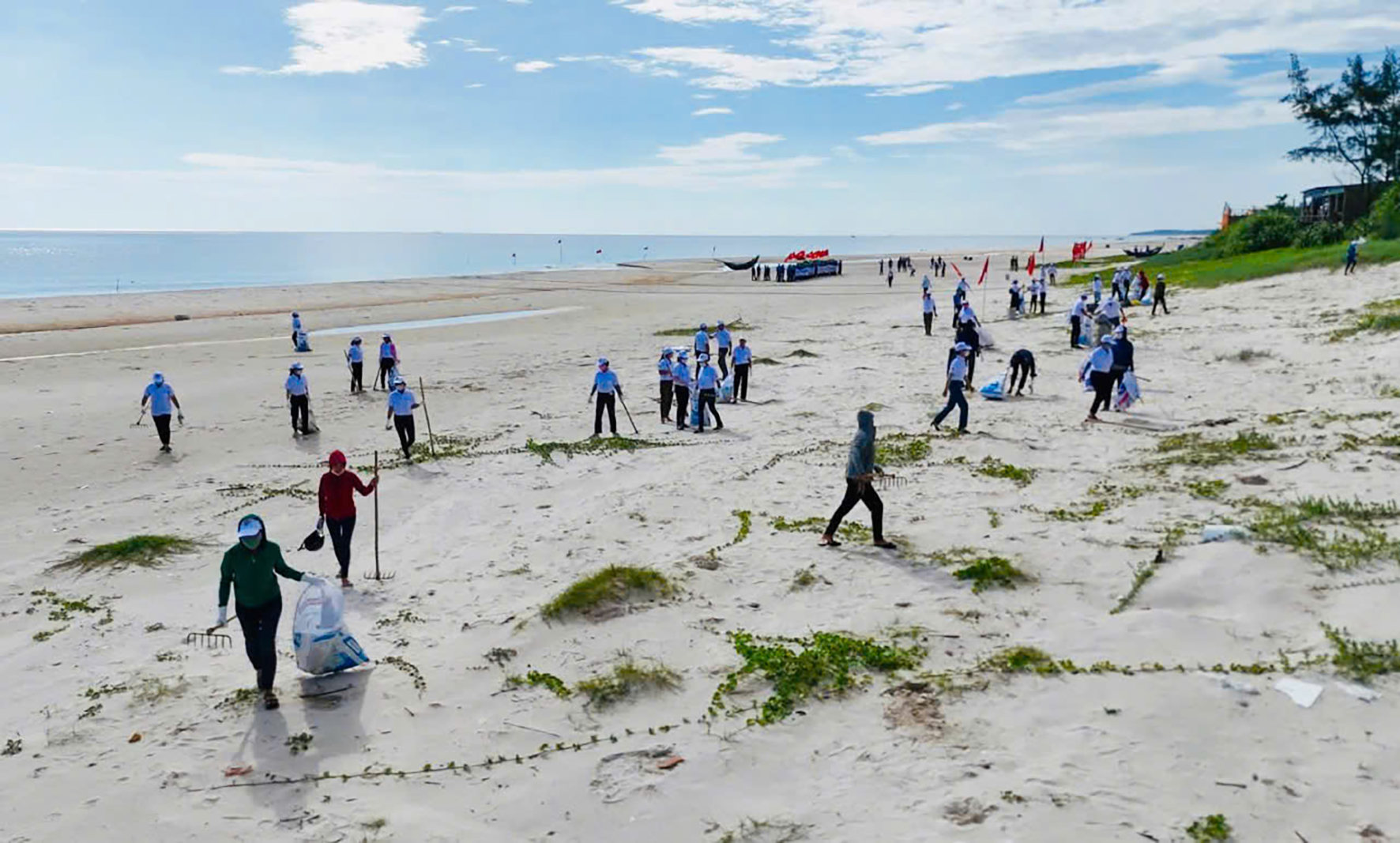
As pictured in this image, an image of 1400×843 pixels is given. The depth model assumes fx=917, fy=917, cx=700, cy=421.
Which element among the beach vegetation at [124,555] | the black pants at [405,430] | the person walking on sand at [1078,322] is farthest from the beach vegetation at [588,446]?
the person walking on sand at [1078,322]

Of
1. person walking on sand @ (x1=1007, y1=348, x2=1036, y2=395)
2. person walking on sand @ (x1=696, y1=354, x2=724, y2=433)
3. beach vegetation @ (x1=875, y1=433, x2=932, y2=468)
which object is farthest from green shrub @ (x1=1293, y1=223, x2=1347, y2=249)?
person walking on sand @ (x1=696, y1=354, x2=724, y2=433)

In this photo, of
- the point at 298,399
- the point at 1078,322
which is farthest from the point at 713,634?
the point at 1078,322

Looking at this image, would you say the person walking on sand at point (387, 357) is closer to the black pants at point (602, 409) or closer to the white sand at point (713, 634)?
the white sand at point (713, 634)

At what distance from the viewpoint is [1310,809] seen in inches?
222

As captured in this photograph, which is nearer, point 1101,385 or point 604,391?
point 1101,385

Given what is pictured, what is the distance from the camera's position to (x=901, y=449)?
49.6 ft

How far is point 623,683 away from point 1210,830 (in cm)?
432

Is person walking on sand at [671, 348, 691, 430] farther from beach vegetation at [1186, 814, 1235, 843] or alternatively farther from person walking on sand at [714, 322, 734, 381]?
beach vegetation at [1186, 814, 1235, 843]

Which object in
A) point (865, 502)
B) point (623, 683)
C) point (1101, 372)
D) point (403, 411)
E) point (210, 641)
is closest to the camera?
point (623, 683)

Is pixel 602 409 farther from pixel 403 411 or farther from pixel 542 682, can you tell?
pixel 542 682

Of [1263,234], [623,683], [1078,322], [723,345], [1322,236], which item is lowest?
[623,683]

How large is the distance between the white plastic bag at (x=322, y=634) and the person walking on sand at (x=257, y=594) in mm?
234

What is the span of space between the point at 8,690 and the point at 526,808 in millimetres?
5392

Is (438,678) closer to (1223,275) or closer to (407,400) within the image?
(407,400)
